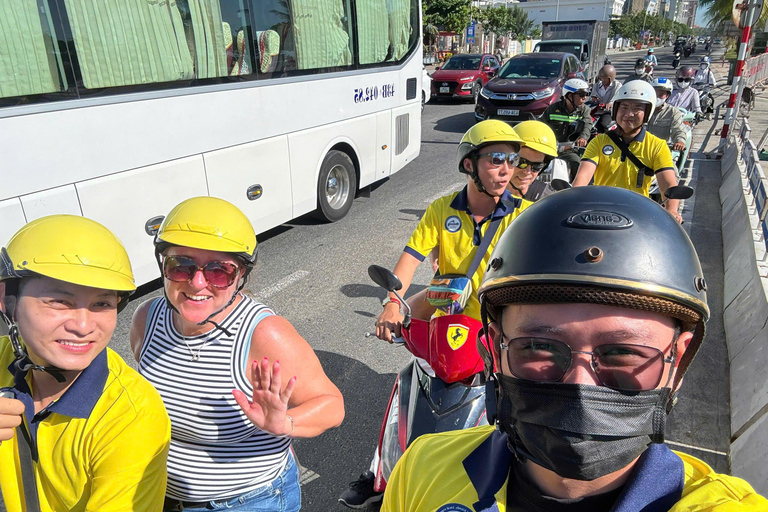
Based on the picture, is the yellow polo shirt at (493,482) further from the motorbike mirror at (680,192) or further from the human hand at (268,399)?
the motorbike mirror at (680,192)

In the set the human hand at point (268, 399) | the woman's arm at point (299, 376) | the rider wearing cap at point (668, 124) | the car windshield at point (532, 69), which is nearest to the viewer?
the human hand at point (268, 399)

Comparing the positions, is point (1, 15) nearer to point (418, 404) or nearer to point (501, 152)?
point (501, 152)

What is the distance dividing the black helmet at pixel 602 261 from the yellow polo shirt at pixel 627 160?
3.38 m

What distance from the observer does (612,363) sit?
112cm

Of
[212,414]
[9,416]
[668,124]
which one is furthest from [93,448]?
[668,124]

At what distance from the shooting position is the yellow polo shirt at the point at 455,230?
2.98 meters

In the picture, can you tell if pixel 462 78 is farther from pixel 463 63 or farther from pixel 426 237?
pixel 426 237

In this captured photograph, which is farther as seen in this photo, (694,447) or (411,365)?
(694,447)

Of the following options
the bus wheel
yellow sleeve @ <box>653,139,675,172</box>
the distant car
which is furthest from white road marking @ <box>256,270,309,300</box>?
the distant car

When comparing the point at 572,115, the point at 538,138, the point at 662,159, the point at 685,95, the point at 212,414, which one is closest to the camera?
the point at 212,414

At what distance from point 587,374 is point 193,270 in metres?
1.46

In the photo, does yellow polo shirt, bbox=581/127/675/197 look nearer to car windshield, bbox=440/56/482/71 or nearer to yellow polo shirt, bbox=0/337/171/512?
yellow polo shirt, bbox=0/337/171/512

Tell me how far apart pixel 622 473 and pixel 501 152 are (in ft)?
7.16

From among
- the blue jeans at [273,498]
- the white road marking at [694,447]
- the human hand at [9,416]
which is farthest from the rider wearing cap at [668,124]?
the human hand at [9,416]
